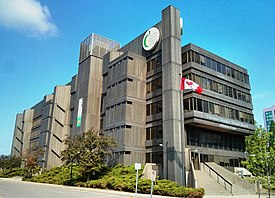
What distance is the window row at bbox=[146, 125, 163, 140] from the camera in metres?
37.0

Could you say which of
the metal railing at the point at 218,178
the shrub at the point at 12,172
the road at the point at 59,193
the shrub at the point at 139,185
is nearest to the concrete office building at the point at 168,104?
the metal railing at the point at 218,178

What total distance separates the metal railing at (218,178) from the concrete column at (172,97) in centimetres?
471

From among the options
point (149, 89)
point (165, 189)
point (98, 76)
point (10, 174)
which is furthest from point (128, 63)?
point (10, 174)

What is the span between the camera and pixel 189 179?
31734mm

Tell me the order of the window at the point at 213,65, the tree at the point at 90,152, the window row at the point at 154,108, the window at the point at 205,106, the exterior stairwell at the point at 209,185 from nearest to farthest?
the exterior stairwell at the point at 209,185
the tree at the point at 90,152
the window at the point at 205,106
the window row at the point at 154,108
the window at the point at 213,65

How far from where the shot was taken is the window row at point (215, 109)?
36.3 metres

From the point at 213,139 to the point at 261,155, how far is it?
1846 centimetres

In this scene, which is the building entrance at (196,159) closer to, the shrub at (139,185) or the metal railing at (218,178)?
the metal railing at (218,178)

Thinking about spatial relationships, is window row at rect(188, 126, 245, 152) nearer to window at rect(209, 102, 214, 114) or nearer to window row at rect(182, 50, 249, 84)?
window at rect(209, 102, 214, 114)

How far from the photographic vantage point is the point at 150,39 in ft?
137

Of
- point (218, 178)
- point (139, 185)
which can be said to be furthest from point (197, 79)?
point (139, 185)

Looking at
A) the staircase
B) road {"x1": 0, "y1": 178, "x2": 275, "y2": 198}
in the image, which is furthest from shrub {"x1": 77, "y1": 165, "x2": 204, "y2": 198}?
the staircase

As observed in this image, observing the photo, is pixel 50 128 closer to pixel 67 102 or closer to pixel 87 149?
pixel 67 102

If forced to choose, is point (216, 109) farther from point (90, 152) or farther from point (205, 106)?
point (90, 152)
